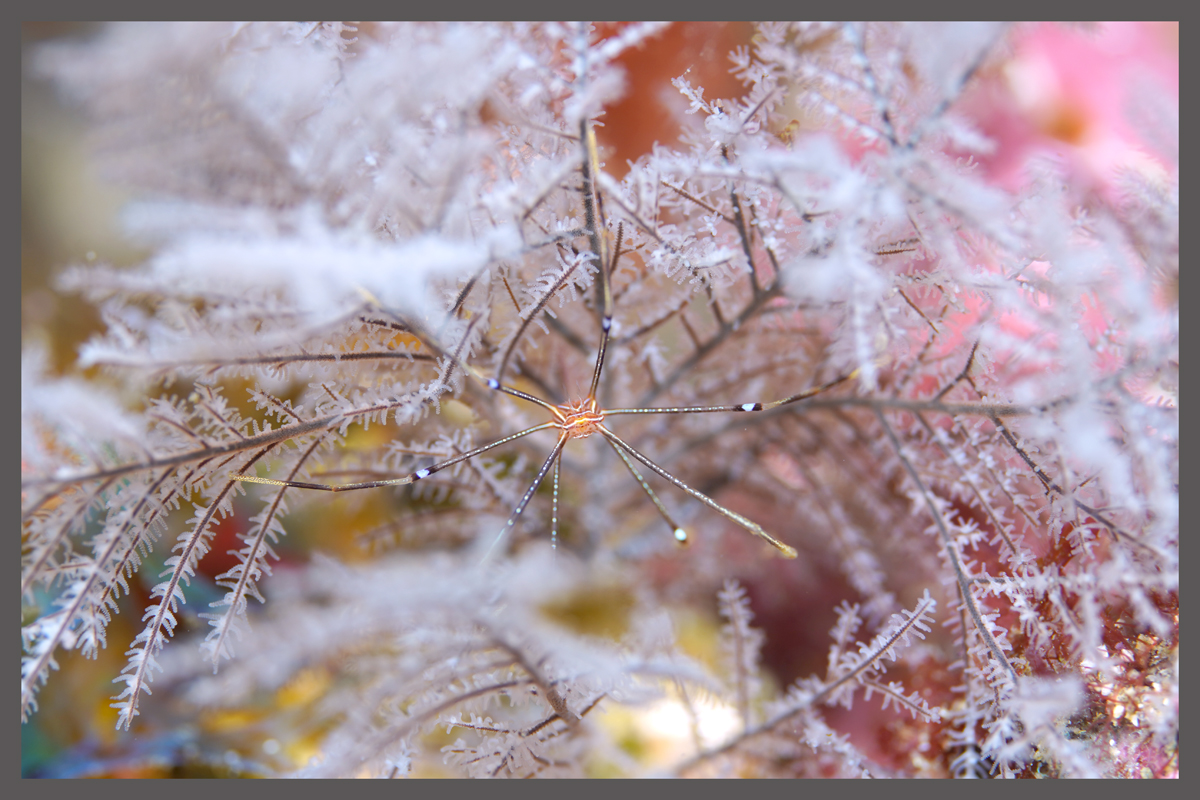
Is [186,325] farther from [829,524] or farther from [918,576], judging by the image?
[918,576]

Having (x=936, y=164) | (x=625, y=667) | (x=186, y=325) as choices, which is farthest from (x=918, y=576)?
(x=186, y=325)

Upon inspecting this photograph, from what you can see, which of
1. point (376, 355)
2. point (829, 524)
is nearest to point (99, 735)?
point (376, 355)

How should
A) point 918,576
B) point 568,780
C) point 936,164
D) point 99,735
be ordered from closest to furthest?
point 936,164 → point 568,780 → point 99,735 → point 918,576

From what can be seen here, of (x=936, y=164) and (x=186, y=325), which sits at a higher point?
(x=936, y=164)

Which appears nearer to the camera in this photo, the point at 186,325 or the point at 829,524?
the point at 186,325

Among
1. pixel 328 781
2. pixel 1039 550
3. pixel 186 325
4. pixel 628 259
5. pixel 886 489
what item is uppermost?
pixel 628 259

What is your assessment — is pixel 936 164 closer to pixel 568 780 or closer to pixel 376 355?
pixel 376 355

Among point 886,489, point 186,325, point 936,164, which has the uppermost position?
point 936,164

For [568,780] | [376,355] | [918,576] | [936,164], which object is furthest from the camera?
[918,576]

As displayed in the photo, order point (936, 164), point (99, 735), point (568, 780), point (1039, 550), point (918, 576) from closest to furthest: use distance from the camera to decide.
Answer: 1. point (936, 164)
2. point (1039, 550)
3. point (568, 780)
4. point (99, 735)
5. point (918, 576)
